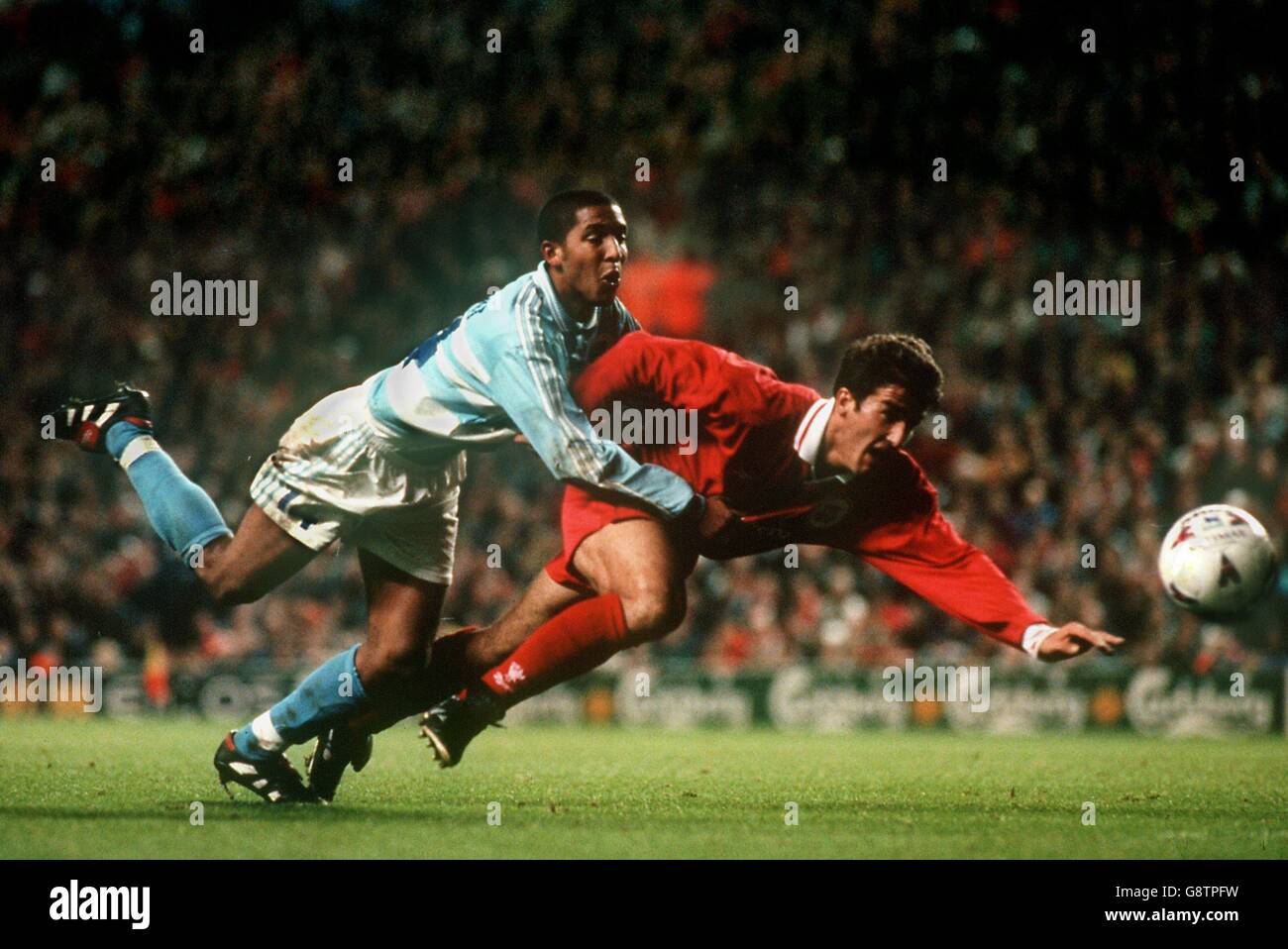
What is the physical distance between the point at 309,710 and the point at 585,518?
1284 mm

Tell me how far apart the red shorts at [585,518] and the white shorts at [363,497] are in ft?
1.52

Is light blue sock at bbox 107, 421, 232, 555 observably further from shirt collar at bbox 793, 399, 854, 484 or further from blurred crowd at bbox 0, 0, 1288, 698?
blurred crowd at bbox 0, 0, 1288, 698

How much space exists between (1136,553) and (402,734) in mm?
5178

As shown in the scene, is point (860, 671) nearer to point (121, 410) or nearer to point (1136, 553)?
point (1136, 553)

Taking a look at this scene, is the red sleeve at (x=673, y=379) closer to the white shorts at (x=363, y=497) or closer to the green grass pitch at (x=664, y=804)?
the white shorts at (x=363, y=497)

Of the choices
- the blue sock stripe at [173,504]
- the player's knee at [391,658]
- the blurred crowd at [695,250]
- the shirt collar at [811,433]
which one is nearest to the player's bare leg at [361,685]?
the player's knee at [391,658]

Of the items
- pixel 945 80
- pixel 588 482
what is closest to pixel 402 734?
pixel 588 482

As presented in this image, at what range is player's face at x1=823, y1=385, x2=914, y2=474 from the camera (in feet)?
22.3

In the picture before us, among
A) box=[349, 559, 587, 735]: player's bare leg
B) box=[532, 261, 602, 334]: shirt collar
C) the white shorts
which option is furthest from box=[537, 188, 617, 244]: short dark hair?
box=[349, 559, 587, 735]: player's bare leg

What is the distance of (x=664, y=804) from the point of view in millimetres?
6242

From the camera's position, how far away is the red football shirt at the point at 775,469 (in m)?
6.66

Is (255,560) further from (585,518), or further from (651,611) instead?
(651,611)

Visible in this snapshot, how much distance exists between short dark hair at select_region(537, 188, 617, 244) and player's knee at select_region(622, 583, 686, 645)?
1.52 m

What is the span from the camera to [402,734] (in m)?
10.0
